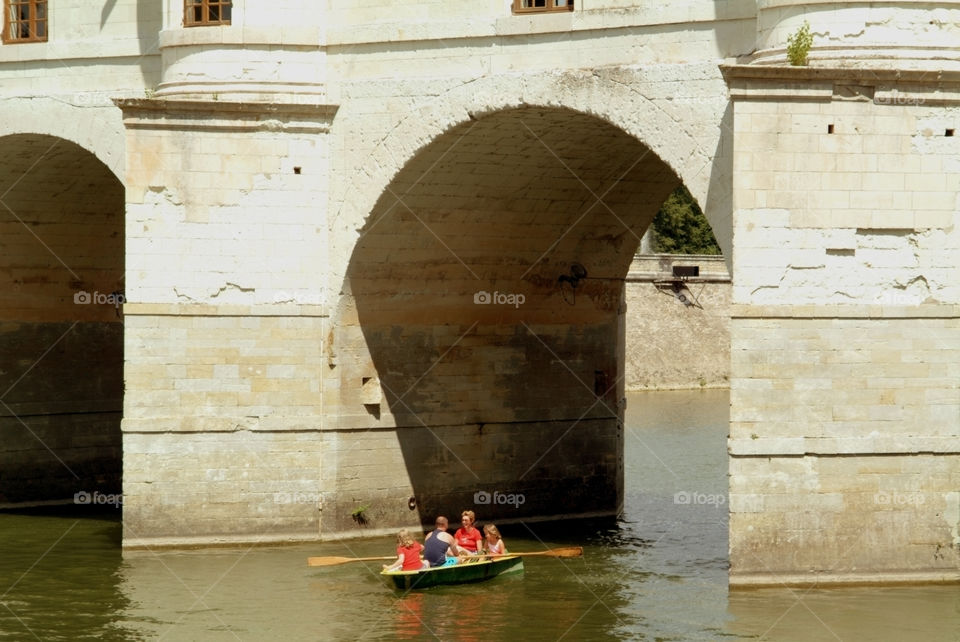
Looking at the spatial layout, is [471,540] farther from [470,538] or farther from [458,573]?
[458,573]

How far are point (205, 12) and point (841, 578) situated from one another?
9060 mm

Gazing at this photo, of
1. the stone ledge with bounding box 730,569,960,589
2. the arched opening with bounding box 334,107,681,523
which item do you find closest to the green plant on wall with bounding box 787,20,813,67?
the arched opening with bounding box 334,107,681,523

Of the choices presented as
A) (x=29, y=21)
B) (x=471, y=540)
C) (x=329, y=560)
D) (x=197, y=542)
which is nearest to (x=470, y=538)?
(x=471, y=540)

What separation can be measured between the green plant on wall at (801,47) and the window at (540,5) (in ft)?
8.94

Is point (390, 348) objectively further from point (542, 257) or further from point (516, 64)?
point (516, 64)

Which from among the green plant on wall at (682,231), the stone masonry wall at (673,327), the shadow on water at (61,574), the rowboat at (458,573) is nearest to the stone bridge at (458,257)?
the shadow on water at (61,574)

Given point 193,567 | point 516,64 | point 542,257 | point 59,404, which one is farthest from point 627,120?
point 59,404

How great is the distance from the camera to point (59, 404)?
82.7ft

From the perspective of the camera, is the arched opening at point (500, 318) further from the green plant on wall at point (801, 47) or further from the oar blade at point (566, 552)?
the green plant on wall at point (801, 47)

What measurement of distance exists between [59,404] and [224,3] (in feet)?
23.8

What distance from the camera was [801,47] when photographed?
16609mm

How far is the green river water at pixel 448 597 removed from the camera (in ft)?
52.9

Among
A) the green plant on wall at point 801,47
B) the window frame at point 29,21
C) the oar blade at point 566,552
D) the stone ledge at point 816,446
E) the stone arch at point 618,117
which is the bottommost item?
the oar blade at point 566,552

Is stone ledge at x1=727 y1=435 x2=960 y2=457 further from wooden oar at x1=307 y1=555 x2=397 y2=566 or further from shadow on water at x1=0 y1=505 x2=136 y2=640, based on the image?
shadow on water at x1=0 y1=505 x2=136 y2=640
